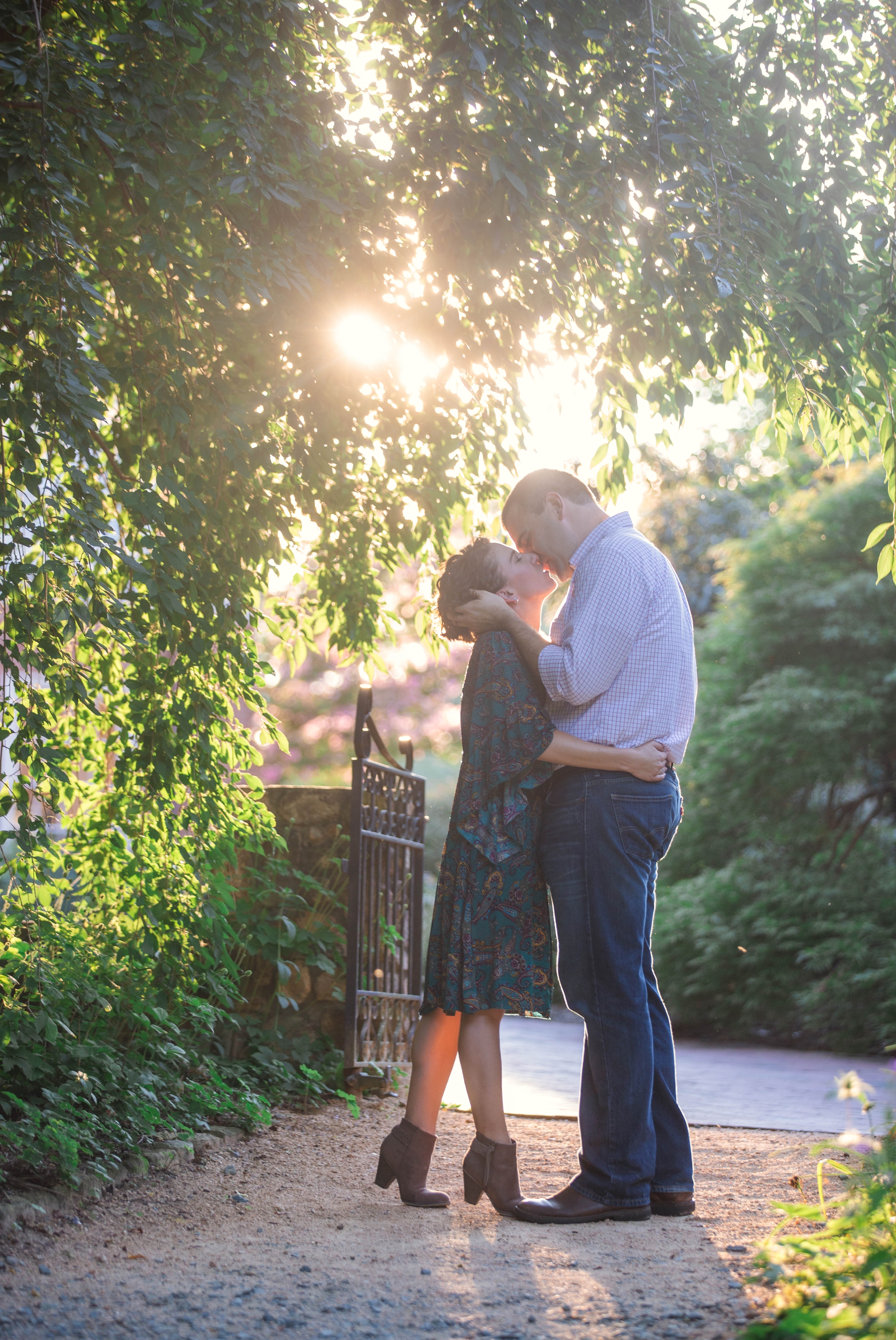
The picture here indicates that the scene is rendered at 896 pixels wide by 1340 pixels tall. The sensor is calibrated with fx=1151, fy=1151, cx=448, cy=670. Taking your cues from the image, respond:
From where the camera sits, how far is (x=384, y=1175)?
122 inches

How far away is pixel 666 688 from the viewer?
3.02 meters

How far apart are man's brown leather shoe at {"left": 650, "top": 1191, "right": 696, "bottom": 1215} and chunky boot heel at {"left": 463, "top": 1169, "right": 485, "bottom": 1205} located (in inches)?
18.1

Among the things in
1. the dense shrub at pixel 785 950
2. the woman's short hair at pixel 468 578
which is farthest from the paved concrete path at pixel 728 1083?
the woman's short hair at pixel 468 578

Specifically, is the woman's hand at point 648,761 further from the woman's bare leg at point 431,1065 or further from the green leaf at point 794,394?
the green leaf at point 794,394

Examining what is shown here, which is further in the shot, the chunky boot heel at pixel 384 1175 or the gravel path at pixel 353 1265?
the chunky boot heel at pixel 384 1175

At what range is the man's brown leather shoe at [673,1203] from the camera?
304cm

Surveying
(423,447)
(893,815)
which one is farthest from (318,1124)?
(893,815)

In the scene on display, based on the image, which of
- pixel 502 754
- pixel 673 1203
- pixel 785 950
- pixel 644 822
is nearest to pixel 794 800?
pixel 785 950

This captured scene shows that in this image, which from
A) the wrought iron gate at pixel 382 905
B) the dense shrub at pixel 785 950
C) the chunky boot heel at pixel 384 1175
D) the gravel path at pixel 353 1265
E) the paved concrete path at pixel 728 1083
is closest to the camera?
the gravel path at pixel 353 1265

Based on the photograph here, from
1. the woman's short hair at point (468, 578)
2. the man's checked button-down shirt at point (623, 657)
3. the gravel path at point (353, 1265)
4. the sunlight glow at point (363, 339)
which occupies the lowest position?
the gravel path at point (353, 1265)

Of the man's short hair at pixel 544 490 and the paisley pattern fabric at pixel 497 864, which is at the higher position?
the man's short hair at pixel 544 490

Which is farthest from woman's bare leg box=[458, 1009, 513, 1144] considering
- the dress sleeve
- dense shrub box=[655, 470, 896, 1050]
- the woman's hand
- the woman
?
dense shrub box=[655, 470, 896, 1050]

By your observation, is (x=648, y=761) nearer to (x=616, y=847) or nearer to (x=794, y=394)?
(x=616, y=847)

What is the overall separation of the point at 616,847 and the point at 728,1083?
4030 millimetres
